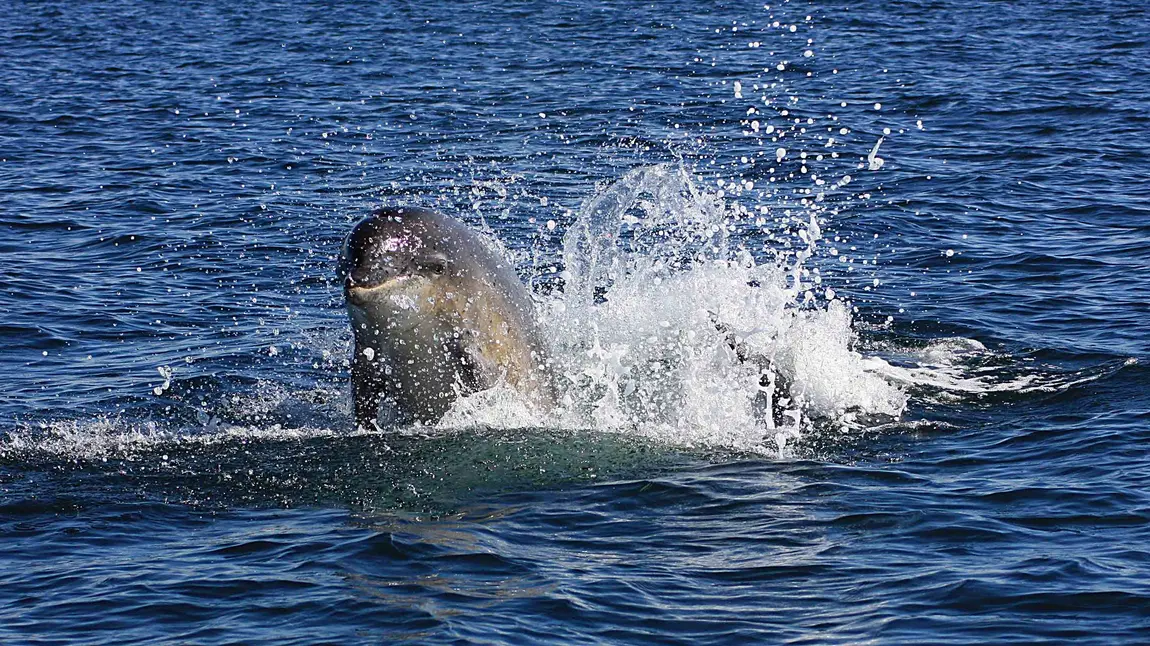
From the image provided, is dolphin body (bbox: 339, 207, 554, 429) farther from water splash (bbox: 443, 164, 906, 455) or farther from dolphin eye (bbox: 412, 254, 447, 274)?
water splash (bbox: 443, 164, 906, 455)

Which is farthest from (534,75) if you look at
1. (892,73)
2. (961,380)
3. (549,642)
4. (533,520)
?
(549,642)

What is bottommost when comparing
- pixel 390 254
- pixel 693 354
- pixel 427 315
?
pixel 693 354

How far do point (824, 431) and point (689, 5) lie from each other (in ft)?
89.6

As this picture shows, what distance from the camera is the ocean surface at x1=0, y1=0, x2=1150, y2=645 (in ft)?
31.0

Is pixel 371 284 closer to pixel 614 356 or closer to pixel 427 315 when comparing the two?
pixel 427 315

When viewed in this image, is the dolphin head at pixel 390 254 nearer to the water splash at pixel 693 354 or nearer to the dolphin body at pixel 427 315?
the dolphin body at pixel 427 315

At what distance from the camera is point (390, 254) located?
11.1 metres

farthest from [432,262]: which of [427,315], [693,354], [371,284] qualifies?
[693,354]

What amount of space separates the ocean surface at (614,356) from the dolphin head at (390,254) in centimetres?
135

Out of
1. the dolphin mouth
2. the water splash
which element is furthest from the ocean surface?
the dolphin mouth

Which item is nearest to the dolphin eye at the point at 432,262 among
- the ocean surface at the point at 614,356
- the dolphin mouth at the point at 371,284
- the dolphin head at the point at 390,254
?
the dolphin head at the point at 390,254

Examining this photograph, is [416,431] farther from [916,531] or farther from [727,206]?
[727,206]

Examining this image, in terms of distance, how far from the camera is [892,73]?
29797mm

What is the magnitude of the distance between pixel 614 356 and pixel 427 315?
9.69 feet
